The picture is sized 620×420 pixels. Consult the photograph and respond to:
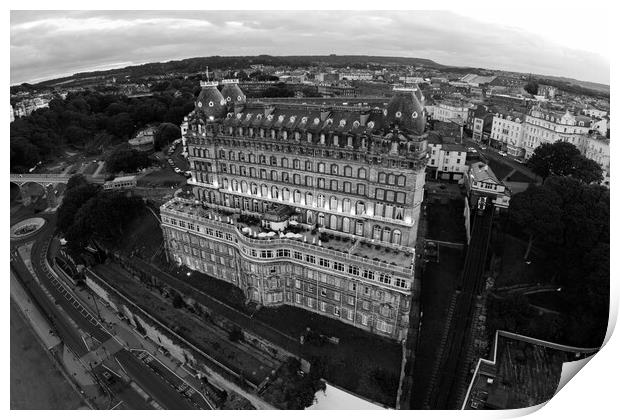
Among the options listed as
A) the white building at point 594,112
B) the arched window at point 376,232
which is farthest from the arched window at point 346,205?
the white building at point 594,112

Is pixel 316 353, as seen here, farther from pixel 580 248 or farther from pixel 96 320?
pixel 96 320

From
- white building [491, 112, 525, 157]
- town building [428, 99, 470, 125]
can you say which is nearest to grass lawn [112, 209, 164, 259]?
white building [491, 112, 525, 157]

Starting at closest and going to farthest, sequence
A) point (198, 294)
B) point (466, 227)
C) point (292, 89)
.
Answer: point (198, 294)
point (466, 227)
point (292, 89)

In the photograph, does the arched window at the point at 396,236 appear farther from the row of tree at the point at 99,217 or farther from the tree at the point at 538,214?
the row of tree at the point at 99,217

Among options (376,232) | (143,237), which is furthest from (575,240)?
(143,237)

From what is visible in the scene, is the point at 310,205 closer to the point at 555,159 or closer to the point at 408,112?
the point at 408,112

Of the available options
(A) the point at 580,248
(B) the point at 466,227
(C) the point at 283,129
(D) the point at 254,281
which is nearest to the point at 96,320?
(D) the point at 254,281

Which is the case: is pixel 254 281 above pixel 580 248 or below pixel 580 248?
below
